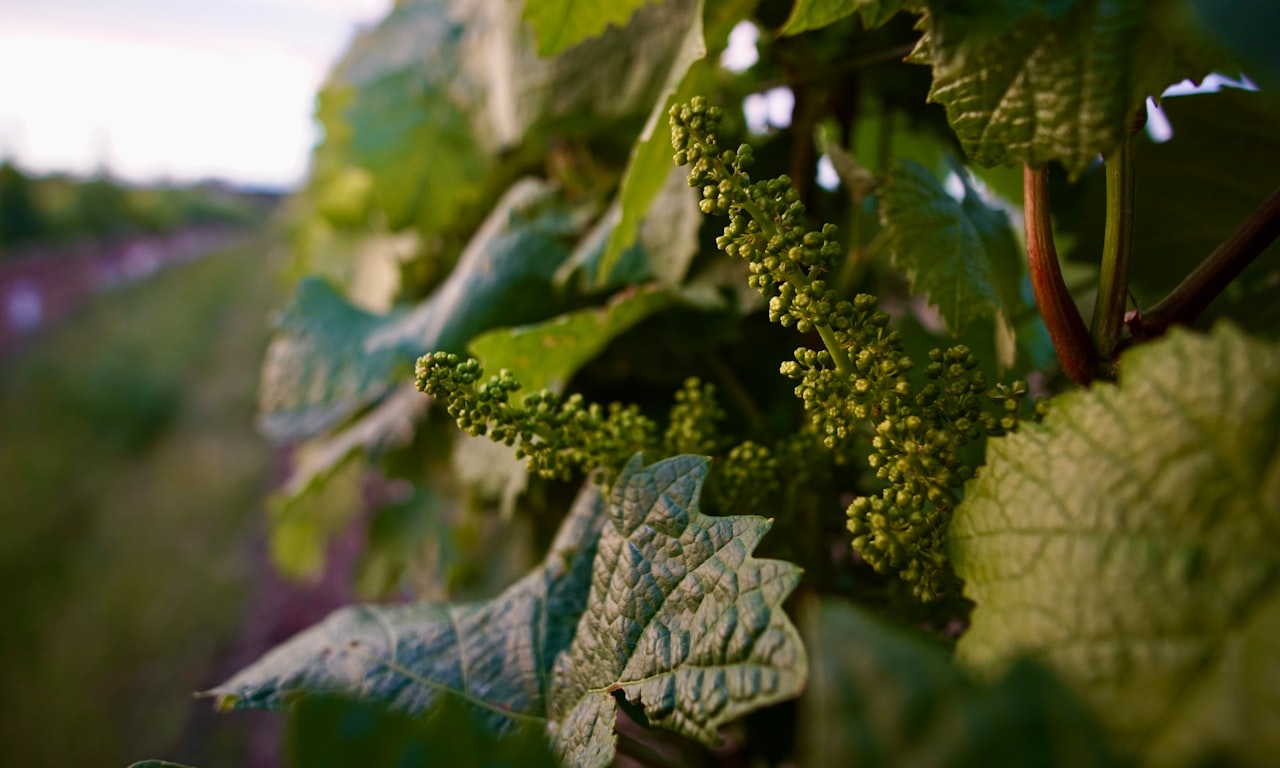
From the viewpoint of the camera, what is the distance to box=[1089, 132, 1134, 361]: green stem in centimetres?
38

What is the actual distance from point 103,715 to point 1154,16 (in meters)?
4.11

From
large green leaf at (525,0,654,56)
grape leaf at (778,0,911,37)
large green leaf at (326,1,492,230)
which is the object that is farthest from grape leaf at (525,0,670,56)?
large green leaf at (326,1,492,230)

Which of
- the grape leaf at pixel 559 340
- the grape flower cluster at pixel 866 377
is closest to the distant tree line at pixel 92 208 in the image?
the grape leaf at pixel 559 340

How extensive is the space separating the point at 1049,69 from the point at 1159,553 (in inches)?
8.0

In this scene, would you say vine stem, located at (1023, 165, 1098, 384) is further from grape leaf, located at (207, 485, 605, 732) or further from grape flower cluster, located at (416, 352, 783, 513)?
grape leaf, located at (207, 485, 605, 732)

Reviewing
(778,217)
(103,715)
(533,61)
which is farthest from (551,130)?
(103,715)

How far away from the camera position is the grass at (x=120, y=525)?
10.9 ft

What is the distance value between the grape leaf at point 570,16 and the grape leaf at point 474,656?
33 cm

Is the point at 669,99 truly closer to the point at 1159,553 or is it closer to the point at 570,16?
the point at 570,16

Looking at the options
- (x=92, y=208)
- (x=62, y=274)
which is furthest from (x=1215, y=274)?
(x=92, y=208)

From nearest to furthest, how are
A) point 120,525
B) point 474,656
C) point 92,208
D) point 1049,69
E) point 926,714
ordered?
point 926,714 < point 1049,69 < point 474,656 < point 120,525 < point 92,208

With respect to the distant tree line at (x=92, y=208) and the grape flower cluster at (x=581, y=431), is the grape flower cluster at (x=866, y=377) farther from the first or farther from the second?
the distant tree line at (x=92, y=208)

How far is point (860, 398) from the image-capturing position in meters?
0.37

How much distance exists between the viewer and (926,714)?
0.22 metres
